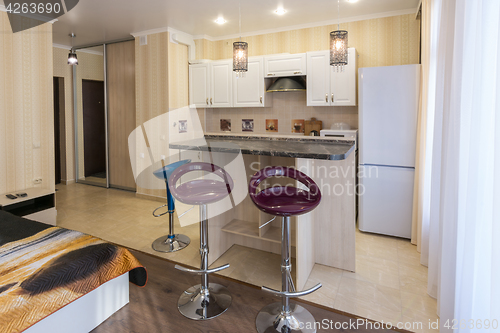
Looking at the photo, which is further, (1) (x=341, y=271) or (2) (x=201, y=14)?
(2) (x=201, y=14)

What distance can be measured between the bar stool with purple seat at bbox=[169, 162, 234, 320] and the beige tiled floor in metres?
0.37

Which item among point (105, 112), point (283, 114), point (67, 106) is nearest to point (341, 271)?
point (283, 114)

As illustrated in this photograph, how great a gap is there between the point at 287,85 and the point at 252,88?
0.66m

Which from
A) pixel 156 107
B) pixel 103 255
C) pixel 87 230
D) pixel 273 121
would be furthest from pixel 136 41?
pixel 103 255

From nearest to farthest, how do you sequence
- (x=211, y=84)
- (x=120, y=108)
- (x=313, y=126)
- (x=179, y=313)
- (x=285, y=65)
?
(x=179, y=313) < (x=285, y=65) < (x=313, y=126) < (x=211, y=84) < (x=120, y=108)

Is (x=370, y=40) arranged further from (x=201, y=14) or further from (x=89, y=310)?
(x=89, y=310)

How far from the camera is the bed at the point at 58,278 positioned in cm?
152

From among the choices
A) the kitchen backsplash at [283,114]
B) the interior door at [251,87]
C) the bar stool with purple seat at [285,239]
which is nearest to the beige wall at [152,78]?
the kitchen backsplash at [283,114]

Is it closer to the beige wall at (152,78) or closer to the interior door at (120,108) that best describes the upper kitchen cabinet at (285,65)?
the beige wall at (152,78)

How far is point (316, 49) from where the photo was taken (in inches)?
171

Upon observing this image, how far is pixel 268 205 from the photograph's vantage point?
70.3 inches

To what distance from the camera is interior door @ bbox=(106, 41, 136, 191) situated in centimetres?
515

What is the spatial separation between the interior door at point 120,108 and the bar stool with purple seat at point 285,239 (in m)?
3.98

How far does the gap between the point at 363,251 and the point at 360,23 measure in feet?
9.93
